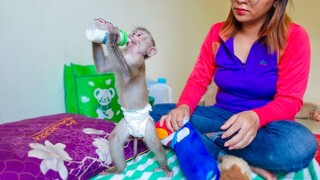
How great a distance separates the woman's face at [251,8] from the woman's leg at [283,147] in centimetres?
34

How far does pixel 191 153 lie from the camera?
28.6 inches

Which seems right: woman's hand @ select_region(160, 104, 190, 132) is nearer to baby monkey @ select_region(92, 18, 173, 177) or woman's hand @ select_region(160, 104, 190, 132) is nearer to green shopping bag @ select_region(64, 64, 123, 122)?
baby monkey @ select_region(92, 18, 173, 177)

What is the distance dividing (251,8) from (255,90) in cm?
26

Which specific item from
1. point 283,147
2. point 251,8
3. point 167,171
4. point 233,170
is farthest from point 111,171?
point 251,8

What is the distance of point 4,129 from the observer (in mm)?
888

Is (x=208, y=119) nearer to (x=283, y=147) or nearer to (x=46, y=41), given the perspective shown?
(x=283, y=147)

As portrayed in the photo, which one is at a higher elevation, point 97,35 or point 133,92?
point 97,35

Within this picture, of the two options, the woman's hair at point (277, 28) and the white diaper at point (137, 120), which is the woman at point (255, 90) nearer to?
the woman's hair at point (277, 28)

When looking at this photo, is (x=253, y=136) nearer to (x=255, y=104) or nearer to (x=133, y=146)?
(x=255, y=104)

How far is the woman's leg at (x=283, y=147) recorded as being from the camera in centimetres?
73

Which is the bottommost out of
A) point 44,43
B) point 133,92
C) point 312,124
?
point 312,124

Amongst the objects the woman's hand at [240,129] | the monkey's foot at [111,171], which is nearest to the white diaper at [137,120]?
the monkey's foot at [111,171]

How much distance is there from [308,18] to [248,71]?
1615mm

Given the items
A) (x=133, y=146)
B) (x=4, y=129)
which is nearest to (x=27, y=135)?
(x=4, y=129)
